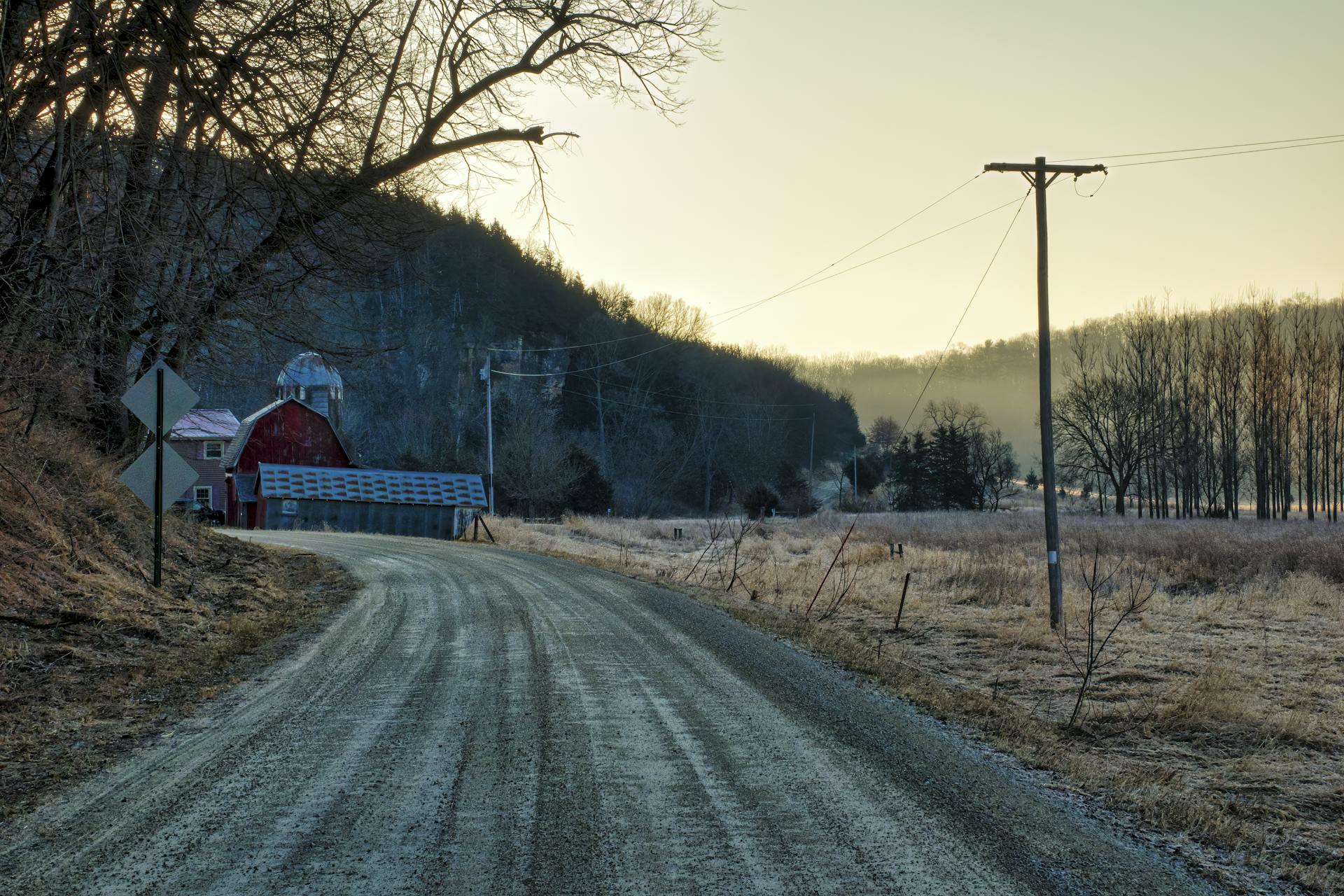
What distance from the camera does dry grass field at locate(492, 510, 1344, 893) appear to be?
5684mm

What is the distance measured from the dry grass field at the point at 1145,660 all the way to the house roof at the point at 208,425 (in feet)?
112

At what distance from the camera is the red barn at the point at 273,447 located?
4891 cm

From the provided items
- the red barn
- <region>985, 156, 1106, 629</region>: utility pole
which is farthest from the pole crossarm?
the red barn

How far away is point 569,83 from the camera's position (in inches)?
611

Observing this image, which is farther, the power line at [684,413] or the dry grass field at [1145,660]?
the power line at [684,413]

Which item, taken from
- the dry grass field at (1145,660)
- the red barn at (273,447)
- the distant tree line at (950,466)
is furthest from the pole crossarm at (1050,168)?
the distant tree line at (950,466)

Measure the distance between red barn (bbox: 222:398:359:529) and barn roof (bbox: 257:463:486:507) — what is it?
3.37 meters

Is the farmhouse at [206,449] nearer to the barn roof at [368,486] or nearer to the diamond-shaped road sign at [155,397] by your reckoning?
the barn roof at [368,486]

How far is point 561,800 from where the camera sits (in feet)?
15.5

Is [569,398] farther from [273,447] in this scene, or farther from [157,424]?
[157,424]

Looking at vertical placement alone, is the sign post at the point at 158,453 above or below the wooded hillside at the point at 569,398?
below

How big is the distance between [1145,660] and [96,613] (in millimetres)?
11895

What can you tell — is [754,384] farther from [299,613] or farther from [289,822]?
[289,822]

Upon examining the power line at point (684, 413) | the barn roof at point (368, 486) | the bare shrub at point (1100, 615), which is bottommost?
the bare shrub at point (1100, 615)
